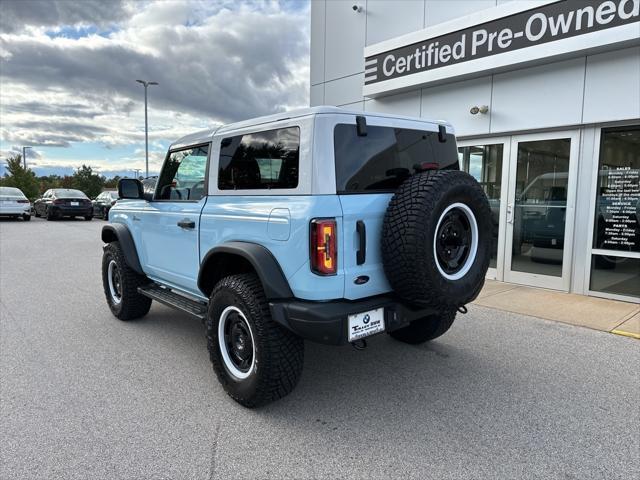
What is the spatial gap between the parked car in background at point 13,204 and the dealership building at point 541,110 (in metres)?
18.4

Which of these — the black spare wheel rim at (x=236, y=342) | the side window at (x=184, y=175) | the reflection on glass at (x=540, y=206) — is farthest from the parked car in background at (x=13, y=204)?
the black spare wheel rim at (x=236, y=342)

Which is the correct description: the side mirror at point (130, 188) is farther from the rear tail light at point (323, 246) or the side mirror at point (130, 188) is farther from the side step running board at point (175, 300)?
the rear tail light at point (323, 246)

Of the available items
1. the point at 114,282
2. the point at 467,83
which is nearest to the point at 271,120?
the point at 114,282

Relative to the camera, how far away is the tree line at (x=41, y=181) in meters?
36.8

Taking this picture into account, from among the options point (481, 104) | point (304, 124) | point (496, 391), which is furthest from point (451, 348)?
point (481, 104)

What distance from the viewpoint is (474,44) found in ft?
24.0

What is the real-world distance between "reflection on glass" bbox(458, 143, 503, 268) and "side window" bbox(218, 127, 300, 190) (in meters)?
5.09

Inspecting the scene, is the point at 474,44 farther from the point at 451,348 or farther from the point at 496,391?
the point at 496,391

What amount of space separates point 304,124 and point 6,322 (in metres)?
4.48

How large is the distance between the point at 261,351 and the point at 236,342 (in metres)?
0.46

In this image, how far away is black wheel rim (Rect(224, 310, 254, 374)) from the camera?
3.28 metres

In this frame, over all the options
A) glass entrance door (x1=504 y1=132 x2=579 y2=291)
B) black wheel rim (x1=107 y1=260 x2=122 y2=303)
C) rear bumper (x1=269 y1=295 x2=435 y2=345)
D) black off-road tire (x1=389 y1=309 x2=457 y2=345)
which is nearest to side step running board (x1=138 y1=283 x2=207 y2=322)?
black wheel rim (x1=107 y1=260 x2=122 y2=303)

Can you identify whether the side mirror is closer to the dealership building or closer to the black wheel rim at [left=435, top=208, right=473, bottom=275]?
the black wheel rim at [left=435, top=208, right=473, bottom=275]

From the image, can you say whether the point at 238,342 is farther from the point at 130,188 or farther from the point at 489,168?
the point at 489,168
